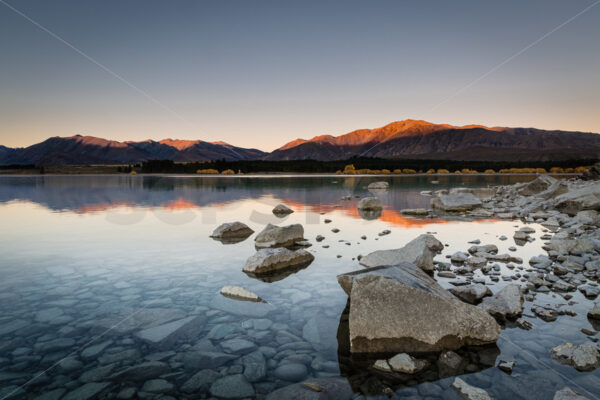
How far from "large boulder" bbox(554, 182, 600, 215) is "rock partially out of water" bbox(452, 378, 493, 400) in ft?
53.0

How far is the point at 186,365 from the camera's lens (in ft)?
15.0

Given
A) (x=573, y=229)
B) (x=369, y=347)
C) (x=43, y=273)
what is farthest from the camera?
(x=573, y=229)

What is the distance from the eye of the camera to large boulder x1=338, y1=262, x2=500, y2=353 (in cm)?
489

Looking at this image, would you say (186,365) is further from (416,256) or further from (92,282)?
(416,256)

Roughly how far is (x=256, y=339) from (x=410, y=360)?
7.52ft

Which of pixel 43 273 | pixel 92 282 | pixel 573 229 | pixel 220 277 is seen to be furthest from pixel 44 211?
pixel 573 229

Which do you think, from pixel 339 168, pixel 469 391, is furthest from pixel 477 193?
pixel 339 168

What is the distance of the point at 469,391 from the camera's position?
156 inches

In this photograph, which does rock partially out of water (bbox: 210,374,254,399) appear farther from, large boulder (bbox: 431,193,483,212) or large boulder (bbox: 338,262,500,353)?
large boulder (bbox: 431,193,483,212)

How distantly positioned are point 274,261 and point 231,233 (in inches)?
190

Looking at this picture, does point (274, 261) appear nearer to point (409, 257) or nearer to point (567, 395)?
point (409, 257)

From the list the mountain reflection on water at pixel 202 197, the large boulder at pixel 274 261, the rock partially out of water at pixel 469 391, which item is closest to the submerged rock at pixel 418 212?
the mountain reflection on water at pixel 202 197

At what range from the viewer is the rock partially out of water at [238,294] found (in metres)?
6.79

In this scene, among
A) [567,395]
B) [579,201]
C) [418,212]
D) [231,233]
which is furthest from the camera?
[418,212]
